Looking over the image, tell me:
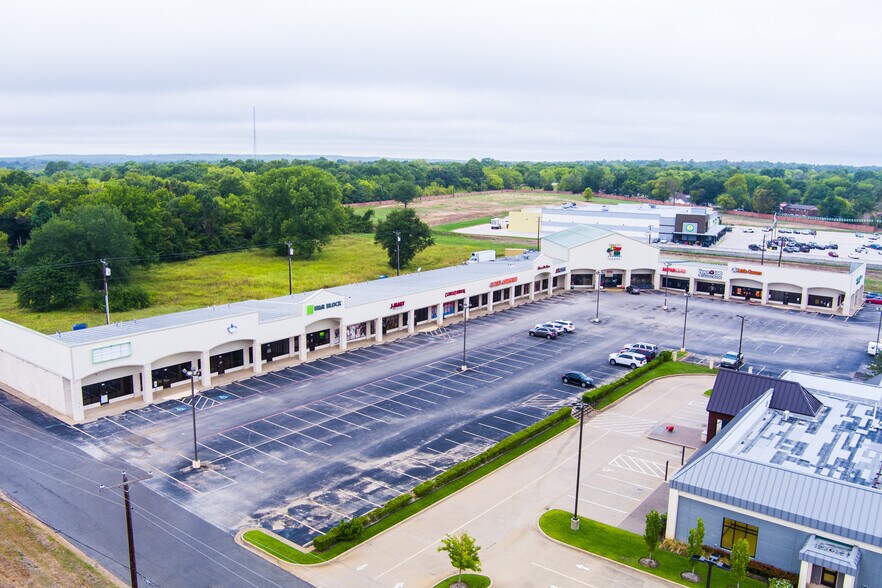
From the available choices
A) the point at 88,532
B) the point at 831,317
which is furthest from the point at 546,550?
the point at 831,317

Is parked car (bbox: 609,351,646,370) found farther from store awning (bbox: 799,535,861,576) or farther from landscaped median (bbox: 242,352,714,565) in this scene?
store awning (bbox: 799,535,861,576)

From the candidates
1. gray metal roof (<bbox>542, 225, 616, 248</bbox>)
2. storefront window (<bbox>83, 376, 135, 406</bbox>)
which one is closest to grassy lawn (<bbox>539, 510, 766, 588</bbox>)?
storefront window (<bbox>83, 376, 135, 406</bbox>)

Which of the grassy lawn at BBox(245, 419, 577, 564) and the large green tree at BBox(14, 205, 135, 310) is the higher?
the large green tree at BBox(14, 205, 135, 310)

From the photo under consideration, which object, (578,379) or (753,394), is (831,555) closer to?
(753,394)

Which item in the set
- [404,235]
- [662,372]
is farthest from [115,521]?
[404,235]

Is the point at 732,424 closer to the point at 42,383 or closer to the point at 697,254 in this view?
the point at 42,383
